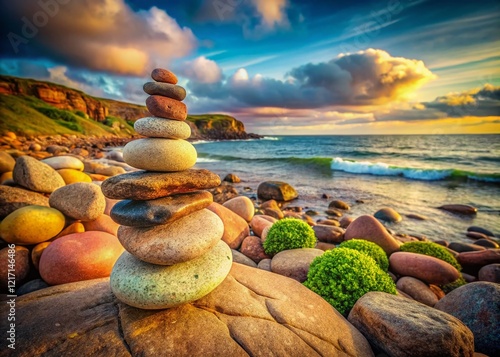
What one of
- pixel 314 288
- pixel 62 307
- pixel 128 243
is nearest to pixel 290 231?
pixel 314 288

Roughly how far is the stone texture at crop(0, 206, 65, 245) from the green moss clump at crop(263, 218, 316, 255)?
5.12 m

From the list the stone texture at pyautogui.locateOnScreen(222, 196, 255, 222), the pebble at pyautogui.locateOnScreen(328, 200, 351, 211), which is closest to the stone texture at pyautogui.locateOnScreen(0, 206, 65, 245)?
the stone texture at pyautogui.locateOnScreen(222, 196, 255, 222)

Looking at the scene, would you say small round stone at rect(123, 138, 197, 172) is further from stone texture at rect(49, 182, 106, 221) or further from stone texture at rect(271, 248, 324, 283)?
stone texture at rect(271, 248, 324, 283)

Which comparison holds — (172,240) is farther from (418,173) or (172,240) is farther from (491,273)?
(418,173)

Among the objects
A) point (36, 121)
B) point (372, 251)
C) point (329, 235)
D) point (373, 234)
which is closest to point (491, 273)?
point (373, 234)

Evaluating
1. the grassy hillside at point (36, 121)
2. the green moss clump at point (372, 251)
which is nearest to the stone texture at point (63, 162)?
the green moss clump at point (372, 251)

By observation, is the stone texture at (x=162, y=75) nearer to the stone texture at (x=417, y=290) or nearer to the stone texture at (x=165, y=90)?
the stone texture at (x=165, y=90)

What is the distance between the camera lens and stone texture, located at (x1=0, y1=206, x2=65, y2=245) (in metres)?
4.43

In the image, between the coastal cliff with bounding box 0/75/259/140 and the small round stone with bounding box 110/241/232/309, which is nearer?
the small round stone with bounding box 110/241/232/309

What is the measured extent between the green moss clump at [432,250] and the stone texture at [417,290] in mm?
1469

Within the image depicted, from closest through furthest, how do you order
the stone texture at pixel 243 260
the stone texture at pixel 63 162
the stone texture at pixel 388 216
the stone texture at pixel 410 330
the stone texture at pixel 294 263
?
1. the stone texture at pixel 410 330
2. the stone texture at pixel 294 263
3. the stone texture at pixel 243 260
4. the stone texture at pixel 63 162
5. the stone texture at pixel 388 216

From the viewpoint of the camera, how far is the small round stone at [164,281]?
276cm

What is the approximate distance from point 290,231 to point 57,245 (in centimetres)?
529

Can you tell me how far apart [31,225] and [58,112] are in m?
72.8
